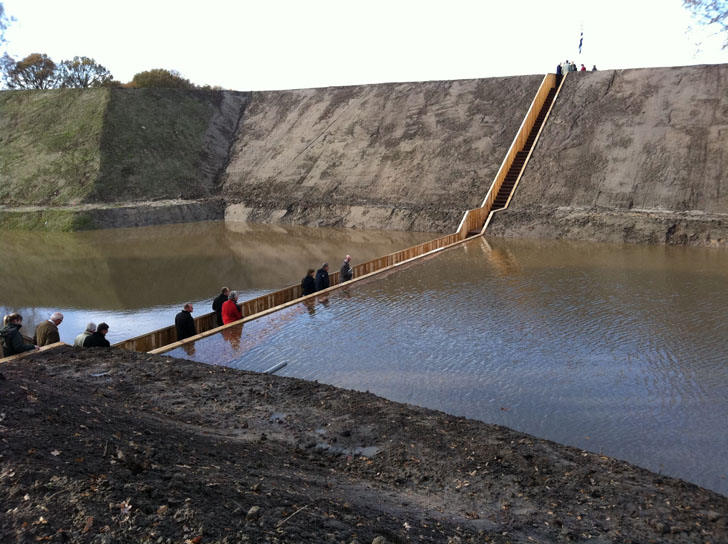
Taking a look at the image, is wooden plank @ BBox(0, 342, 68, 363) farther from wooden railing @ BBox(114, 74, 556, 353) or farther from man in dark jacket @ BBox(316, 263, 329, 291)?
man in dark jacket @ BBox(316, 263, 329, 291)

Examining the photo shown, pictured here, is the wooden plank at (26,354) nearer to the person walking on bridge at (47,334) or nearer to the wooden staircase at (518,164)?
the person walking on bridge at (47,334)

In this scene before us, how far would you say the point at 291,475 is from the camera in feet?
17.6

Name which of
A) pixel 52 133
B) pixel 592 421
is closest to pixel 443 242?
pixel 592 421

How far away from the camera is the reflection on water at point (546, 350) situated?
7406 mm

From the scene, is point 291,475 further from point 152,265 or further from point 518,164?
point 518,164

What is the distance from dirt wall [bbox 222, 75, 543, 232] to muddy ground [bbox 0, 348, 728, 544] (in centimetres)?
1922

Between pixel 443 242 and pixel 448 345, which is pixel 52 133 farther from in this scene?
pixel 448 345

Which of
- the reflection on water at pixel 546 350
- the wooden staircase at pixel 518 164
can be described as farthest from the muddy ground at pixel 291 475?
the wooden staircase at pixel 518 164

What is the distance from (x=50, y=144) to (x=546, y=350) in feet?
113

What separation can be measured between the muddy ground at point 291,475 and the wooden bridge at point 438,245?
2595mm

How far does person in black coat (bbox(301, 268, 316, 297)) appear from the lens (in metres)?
14.4

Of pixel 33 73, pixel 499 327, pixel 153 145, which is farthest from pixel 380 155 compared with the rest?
pixel 33 73

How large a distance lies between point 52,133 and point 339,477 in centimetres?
3720

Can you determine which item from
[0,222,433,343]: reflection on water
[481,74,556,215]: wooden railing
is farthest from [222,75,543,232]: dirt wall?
[0,222,433,343]: reflection on water
